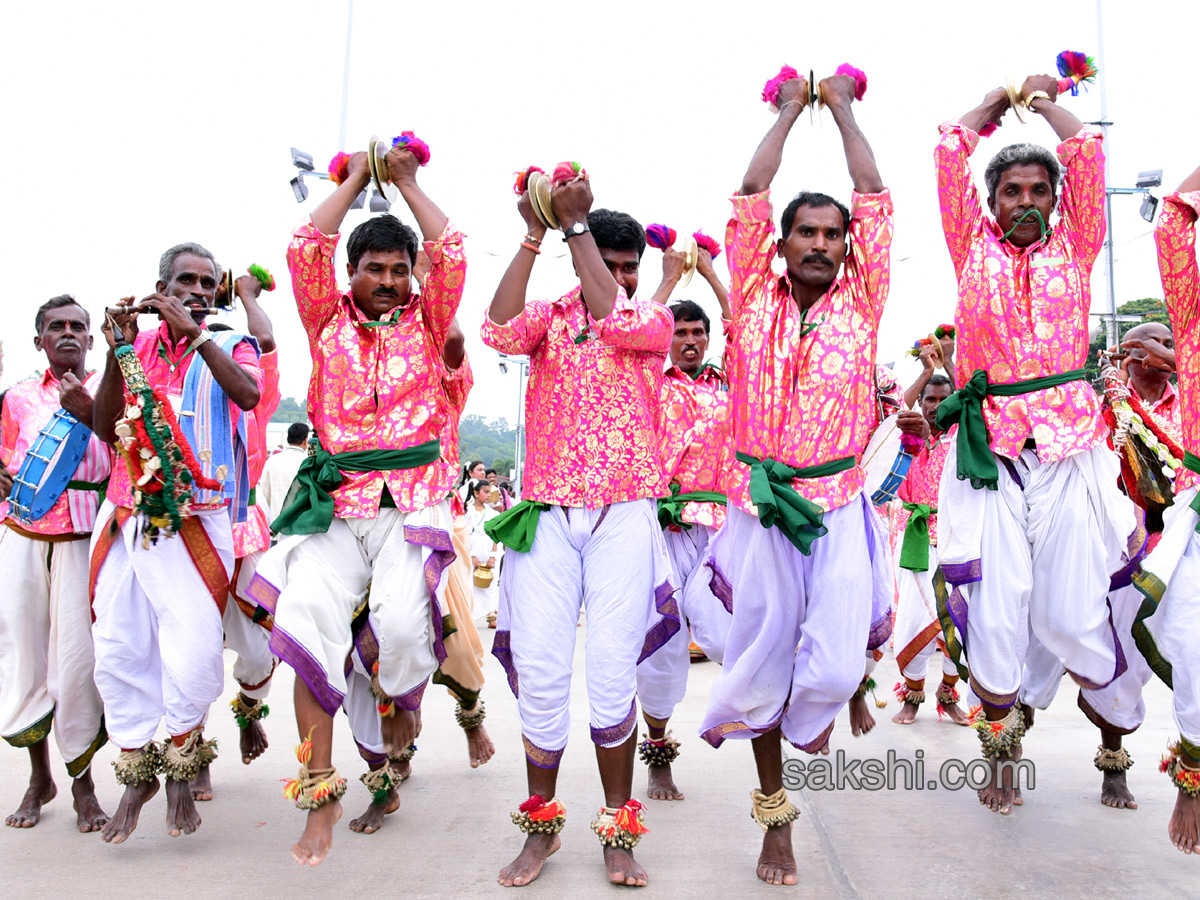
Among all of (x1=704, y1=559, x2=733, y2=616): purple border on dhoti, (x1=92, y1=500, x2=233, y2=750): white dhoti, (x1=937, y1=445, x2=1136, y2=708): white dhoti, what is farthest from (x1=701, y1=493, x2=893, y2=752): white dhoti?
(x1=92, y1=500, x2=233, y2=750): white dhoti

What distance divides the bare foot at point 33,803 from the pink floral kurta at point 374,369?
188 centimetres

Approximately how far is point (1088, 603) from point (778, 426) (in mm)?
1416

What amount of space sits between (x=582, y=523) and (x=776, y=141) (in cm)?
165

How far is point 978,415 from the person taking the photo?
3.98m

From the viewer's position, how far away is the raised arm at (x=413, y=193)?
12.8ft

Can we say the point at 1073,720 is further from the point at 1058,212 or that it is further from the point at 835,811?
the point at 1058,212

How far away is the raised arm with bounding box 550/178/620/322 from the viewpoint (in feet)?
11.9

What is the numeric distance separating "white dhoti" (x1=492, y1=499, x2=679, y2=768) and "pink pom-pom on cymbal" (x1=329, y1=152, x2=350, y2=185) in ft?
5.42

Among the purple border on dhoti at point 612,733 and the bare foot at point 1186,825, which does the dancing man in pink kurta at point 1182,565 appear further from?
the purple border on dhoti at point 612,733

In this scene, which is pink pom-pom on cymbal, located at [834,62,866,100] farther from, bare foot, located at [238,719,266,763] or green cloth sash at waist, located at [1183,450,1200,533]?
bare foot, located at [238,719,266,763]

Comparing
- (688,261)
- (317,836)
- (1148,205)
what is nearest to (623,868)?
(317,836)

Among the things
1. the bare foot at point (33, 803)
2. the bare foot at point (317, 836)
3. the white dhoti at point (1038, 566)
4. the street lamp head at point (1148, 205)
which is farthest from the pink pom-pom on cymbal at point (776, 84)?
the street lamp head at point (1148, 205)

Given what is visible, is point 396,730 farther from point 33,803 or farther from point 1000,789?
point 1000,789

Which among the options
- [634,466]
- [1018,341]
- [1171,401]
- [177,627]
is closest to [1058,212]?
[1018,341]
